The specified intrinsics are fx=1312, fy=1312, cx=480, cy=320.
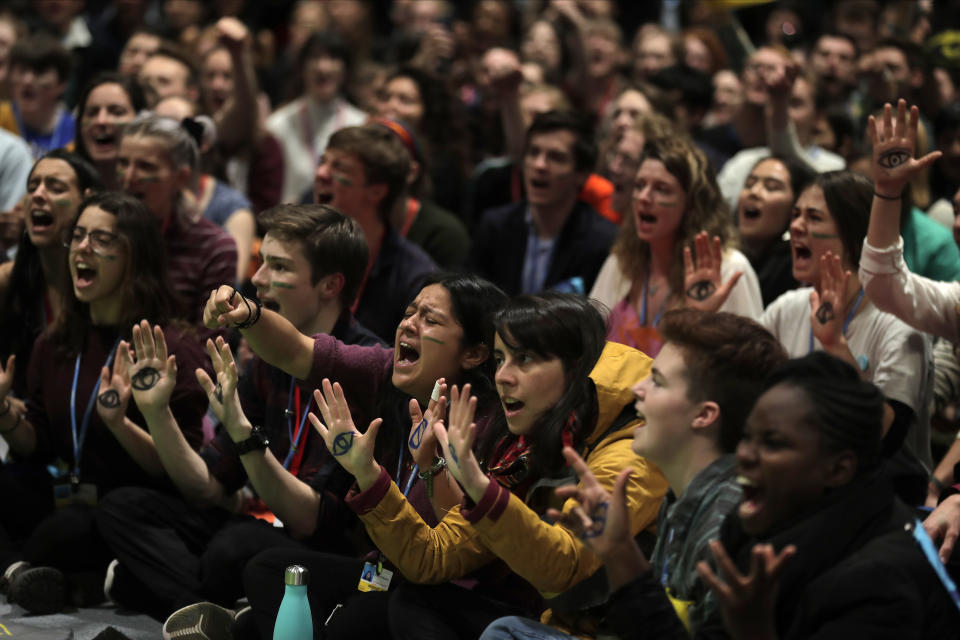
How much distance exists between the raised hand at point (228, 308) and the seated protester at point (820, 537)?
1406mm

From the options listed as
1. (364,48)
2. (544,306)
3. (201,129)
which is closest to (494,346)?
(544,306)

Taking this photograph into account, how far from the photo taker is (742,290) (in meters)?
4.46

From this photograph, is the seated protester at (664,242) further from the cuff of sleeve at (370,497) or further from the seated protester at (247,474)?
the cuff of sleeve at (370,497)

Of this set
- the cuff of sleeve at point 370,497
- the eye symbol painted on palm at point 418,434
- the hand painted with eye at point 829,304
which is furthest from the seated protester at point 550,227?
the cuff of sleeve at point 370,497

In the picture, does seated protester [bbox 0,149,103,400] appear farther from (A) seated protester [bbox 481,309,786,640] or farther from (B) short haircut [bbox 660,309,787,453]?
(B) short haircut [bbox 660,309,787,453]

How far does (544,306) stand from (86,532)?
178 cm

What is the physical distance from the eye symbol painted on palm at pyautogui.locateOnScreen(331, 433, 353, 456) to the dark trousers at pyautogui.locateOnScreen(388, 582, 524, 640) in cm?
40

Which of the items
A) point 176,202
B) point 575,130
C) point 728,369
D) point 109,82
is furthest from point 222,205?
point 728,369

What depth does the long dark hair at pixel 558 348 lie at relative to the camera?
122 inches

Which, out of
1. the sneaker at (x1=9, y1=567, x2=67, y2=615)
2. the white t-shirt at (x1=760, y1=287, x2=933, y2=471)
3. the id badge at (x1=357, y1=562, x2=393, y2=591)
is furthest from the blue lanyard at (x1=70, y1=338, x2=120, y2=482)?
the white t-shirt at (x1=760, y1=287, x2=933, y2=471)

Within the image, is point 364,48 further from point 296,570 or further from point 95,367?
point 296,570

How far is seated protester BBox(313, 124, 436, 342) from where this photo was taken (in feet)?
15.9

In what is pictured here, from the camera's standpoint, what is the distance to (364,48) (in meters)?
8.72

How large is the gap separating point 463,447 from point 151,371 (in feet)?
4.55
